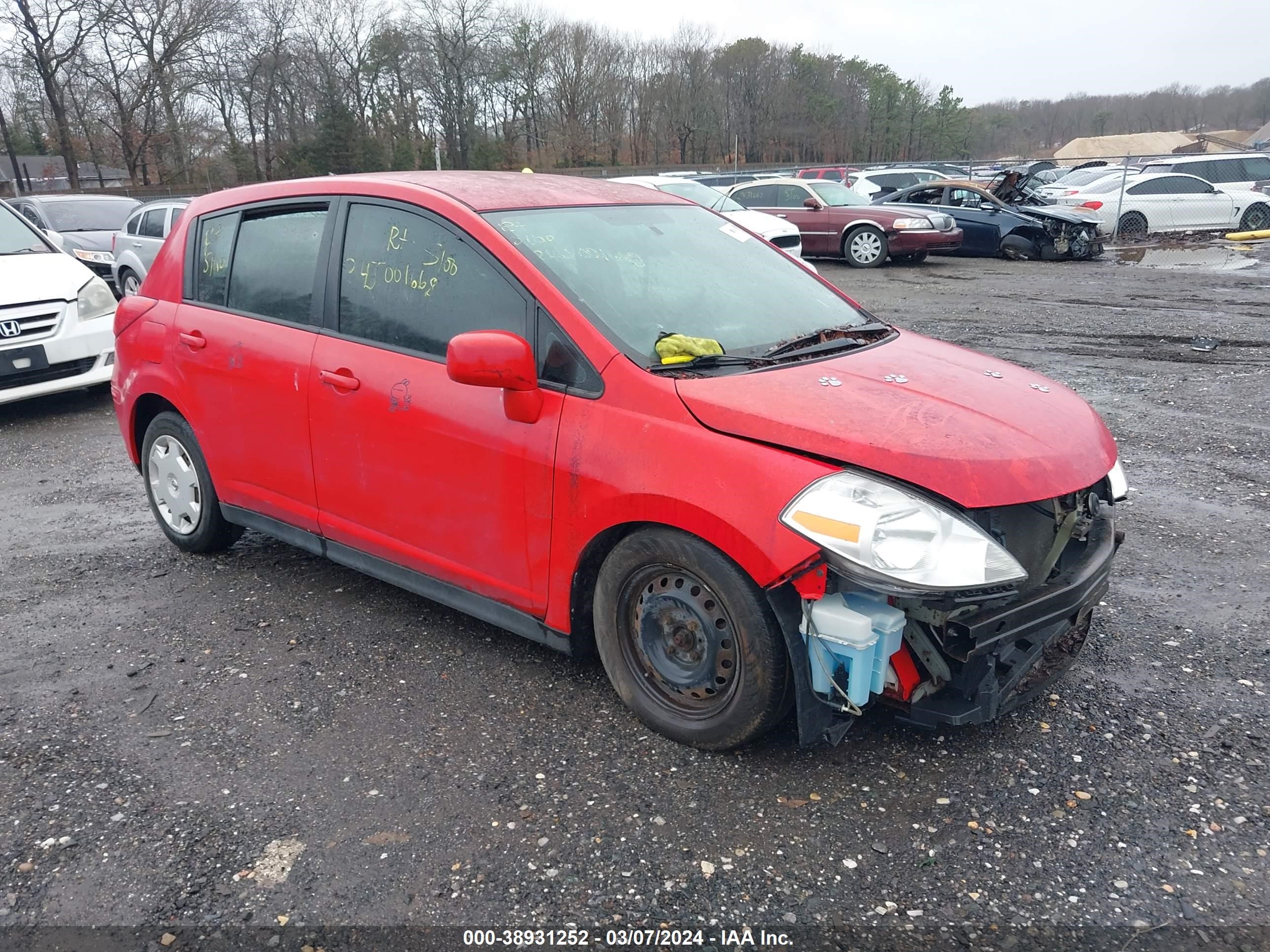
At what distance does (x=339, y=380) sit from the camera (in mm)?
3627

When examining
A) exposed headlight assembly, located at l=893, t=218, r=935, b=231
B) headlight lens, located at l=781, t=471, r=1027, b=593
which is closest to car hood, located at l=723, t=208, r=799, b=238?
exposed headlight assembly, located at l=893, t=218, r=935, b=231

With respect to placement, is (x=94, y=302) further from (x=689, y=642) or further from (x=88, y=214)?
(x=88, y=214)

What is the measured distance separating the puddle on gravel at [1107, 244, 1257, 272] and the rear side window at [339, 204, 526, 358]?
16.4 m

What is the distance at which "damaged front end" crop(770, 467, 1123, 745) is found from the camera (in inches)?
98.9

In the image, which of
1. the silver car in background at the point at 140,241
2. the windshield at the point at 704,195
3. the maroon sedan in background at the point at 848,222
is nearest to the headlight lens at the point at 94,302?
the silver car in background at the point at 140,241

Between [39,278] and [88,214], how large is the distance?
9381mm

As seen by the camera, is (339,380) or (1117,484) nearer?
(1117,484)

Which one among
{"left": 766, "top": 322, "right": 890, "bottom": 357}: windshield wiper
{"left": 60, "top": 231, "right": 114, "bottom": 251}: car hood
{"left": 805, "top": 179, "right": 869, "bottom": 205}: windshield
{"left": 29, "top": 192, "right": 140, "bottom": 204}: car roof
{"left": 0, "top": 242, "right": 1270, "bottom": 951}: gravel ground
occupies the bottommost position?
{"left": 0, "top": 242, "right": 1270, "bottom": 951}: gravel ground

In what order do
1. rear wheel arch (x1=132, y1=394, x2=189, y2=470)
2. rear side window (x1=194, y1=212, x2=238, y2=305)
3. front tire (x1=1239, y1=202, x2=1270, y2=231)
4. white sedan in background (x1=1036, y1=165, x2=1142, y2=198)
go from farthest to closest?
white sedan in background (x1=1036, y1=165, x2=1142, y2=198) < front tire (x1=1239, y1=202, x2=1270, y2=231) < rear wheel arch (x1=132, y1=394, x2=189, y2=470) < rear side window (x1=194, y1=212, x2=238, y2=305)

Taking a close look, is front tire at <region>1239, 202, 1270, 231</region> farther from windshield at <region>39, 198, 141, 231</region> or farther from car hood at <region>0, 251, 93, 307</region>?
car hood at <region>0, 251, 93, 307</region>

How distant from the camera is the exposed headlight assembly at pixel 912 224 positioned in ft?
56.0

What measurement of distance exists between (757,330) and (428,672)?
1737mm

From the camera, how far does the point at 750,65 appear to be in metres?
87.6

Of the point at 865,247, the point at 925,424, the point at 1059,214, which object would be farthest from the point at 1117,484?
the point at 1059,214
